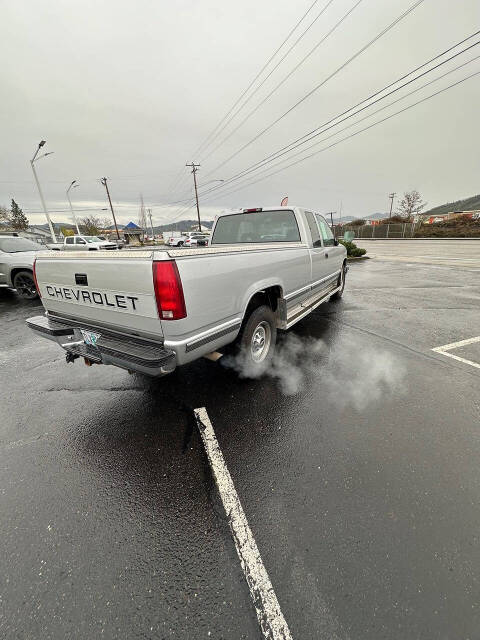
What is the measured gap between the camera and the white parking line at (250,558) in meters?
1.34

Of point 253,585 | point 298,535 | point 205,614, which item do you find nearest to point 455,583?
point 298,535

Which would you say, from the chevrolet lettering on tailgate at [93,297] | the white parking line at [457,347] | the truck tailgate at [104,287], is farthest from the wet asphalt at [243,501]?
the chevrolet lettering on tailgate at [93,297]

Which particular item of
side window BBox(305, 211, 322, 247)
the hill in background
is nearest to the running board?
side window BBox(305, 211, 322, 247)

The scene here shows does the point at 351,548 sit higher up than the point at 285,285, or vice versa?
the point at 285,285

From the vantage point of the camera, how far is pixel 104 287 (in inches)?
97.9

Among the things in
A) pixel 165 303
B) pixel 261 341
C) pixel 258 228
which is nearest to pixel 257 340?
pixel 261 341

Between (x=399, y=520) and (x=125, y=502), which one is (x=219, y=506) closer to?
(x=125, y=502)

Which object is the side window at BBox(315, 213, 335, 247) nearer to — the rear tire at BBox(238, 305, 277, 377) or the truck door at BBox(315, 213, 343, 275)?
the truck door at BBox(315, 213, 343, 275)

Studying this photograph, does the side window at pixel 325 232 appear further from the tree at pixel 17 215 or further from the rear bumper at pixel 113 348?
the tree at pixel 17 215

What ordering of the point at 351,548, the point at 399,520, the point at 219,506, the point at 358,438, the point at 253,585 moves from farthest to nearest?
the point at 358,438 < the point at 219,506 < the point at 399,520 < the point at 351,548 < the point at 253,585

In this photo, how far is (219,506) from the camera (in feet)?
6.33

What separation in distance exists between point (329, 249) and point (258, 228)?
1.59 metres

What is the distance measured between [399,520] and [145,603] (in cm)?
158

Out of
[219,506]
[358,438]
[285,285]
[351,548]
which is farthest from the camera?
[285,285]
